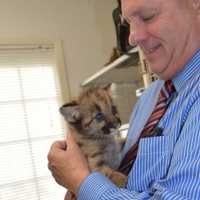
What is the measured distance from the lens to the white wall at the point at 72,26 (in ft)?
10.4

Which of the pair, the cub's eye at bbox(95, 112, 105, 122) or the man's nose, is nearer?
the man's nose

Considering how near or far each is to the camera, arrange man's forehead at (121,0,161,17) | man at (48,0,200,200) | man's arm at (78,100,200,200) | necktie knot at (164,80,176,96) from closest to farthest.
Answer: man's arm at (78,100,200,200) → man at (48,0,200,200) → man's forehead at (121,0,161,17) → necktie knot at (164,80,176,96)

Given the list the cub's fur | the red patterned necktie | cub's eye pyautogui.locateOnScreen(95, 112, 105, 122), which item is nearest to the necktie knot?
the red patterned necktie

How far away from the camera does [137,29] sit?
960mm

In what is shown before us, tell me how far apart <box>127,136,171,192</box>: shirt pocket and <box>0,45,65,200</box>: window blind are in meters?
2.24

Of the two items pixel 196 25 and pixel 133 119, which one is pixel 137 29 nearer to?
pixel 196 25

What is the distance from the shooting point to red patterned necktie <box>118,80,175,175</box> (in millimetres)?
976

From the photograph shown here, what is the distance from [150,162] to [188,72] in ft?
0.75

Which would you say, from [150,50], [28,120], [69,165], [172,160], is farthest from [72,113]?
[28,120]

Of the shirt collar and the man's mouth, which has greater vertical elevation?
the man's mouth

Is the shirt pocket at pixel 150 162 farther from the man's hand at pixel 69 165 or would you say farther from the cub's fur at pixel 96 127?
the cub's fur at pixel 96 127

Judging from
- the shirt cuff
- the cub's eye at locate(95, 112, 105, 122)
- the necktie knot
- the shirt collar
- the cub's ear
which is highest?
the shirt collar

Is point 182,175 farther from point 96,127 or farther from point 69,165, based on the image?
point 96,127

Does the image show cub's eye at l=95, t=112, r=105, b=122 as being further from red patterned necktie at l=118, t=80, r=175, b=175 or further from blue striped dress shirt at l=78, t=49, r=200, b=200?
blue striped dress shirt at l=78, t=49, r=200, b=200
